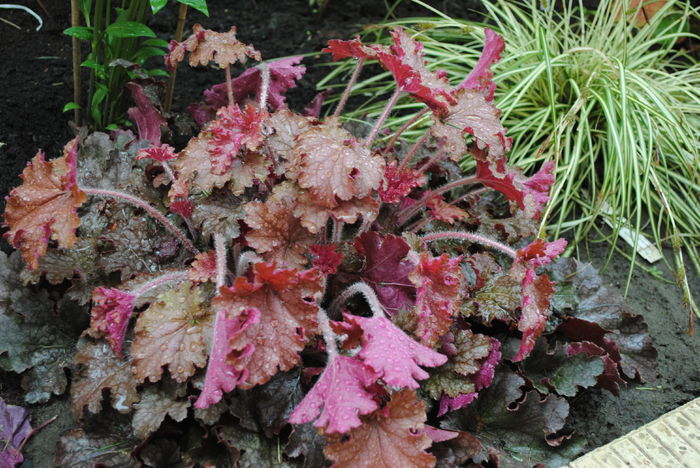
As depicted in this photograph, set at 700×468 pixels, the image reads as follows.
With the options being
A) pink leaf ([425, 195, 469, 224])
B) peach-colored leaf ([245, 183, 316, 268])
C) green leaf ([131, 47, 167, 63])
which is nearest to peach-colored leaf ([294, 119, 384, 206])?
peach-colored leaf ([245, 183, 316, 268])

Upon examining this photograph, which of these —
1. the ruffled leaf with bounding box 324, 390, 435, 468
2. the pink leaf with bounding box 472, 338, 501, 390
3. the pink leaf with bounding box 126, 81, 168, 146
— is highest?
the pink leaf with bounding box 126, 81, 168, 146

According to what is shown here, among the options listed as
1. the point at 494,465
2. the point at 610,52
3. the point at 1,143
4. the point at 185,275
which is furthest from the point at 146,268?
the point at 610,52

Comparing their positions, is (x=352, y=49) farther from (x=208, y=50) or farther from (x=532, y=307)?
(x=532, y=307)

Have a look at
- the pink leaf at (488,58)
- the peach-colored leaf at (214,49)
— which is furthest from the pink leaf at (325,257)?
the pink leaf at (488,58)

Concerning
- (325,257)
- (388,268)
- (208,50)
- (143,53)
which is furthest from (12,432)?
(143,53)

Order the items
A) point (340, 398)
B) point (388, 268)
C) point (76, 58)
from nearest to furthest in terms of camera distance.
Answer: point (340, 398), point (388, 268), point (76, 58)

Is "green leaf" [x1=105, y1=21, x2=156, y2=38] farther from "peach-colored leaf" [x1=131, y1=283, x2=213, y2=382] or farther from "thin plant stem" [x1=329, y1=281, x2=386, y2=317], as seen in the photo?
"thin plant stem" [x1=329, y1=281, x2=386, y2=317]
